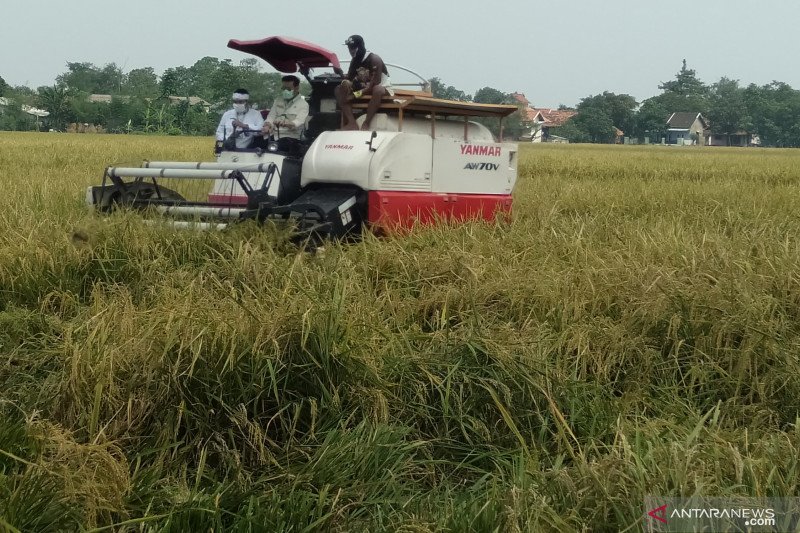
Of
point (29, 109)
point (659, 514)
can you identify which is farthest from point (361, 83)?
point (29, 109)

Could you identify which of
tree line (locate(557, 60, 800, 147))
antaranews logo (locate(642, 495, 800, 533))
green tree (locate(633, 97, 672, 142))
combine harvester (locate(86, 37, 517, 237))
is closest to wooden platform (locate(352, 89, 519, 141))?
combine harvester (locate(86, 37, 517, 237))

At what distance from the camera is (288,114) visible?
889 cm

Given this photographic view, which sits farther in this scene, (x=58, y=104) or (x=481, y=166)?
(x=58, y=104)

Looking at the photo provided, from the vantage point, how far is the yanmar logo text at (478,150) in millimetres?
8469

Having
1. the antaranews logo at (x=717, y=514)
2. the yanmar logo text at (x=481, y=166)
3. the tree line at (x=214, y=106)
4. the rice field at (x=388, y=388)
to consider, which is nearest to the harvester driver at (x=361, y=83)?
the yanmar logo text at (x=481, y=166)

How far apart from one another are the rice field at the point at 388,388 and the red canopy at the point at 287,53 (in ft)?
9.59

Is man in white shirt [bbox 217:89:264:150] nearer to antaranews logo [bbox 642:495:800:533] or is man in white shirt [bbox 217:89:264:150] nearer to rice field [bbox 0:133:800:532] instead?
rice field [bbox 0:133:800:532]

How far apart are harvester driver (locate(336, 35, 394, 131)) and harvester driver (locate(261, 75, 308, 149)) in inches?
24.1

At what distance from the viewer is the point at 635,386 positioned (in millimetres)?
4438

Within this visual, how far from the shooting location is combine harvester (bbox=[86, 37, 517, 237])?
289 inches

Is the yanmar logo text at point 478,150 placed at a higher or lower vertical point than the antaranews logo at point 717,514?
higher

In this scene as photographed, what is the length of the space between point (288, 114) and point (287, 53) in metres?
0.59

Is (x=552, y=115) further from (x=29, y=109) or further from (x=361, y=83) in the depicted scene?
(x=361, y=83)

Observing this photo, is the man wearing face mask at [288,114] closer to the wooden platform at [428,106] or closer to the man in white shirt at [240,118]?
the man in white shirt at [240,118]
